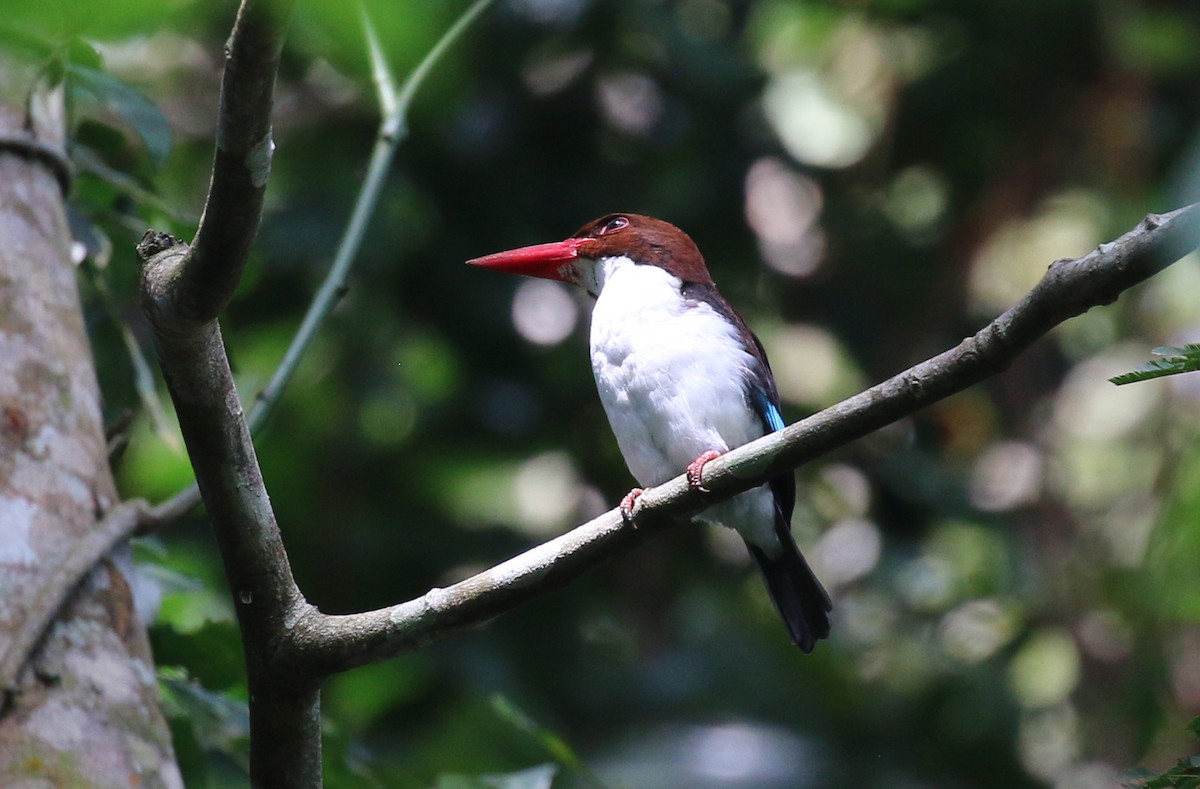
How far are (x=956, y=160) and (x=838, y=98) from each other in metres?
0.65

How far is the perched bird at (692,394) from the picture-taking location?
9.55ft

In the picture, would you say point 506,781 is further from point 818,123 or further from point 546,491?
point 818,123

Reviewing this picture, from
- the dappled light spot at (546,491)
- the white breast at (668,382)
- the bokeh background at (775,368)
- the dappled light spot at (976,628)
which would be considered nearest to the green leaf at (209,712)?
the white breast at (668,382)

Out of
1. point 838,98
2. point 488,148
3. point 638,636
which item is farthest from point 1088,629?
point 488,148

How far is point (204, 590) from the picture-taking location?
110 inches

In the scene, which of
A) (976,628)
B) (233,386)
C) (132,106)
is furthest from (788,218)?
(233,386)

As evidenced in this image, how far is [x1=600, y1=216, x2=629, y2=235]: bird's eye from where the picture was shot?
12.0 feet

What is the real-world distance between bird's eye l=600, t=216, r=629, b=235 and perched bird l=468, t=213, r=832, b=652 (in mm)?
259

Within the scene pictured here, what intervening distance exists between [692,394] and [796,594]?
0.59m

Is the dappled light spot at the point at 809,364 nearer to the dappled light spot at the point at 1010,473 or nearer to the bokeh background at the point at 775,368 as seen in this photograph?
the bokeh background at the point at 775,368

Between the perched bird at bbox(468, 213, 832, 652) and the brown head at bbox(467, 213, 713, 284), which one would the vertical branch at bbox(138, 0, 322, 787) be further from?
the brown head at bbox(467, 213, 713, 284)

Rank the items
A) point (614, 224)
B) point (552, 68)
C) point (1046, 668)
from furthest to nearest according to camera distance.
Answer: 1. point (1046, 668)
2. point (552, 68)
3. point (614, 224)

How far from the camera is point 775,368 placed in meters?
5.66

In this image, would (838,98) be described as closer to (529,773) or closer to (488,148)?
(488,148)
